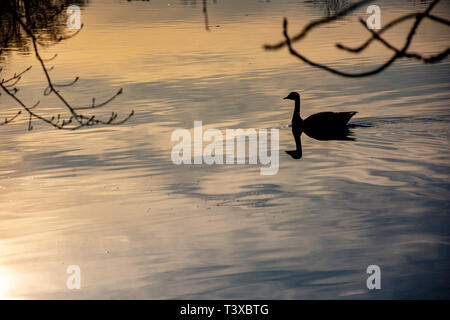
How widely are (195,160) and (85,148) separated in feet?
9.48

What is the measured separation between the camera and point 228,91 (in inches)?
832

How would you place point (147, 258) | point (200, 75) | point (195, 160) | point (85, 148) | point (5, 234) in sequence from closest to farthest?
point (147, 258), point (5, 234), point (195, 160), point (85, 148), point (200, 75)

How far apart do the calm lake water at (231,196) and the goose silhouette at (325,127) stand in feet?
1.45

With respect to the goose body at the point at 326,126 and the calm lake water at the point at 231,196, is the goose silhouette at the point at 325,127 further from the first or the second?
the calm lake water at the point at 231,196

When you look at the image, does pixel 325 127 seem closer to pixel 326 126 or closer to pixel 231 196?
pixel 326 126

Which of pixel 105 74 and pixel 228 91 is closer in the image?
pixel 228 91

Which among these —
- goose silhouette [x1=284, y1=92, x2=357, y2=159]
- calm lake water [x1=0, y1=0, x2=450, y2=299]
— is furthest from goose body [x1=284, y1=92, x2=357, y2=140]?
calm lake water [x1=0, y1=0, x2=450, y2=299]

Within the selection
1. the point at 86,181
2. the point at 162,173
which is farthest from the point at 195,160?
the point at 86,181

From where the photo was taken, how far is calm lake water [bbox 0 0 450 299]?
8242mm

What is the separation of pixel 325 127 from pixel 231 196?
18.2 feet

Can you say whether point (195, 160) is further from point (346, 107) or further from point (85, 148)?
point (346, 107)

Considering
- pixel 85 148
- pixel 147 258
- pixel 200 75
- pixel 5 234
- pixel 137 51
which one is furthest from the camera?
pixel 137 51

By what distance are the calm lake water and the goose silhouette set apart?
0.44 m

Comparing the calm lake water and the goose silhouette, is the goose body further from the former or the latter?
the calm lake water
